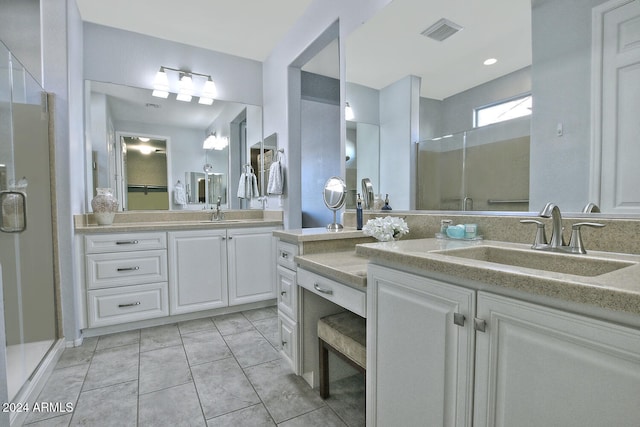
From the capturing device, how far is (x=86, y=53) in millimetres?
2670

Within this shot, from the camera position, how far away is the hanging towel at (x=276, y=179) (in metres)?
3.07

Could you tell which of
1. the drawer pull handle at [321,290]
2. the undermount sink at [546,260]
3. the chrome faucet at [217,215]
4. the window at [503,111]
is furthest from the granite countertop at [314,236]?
the chrome faucet at [217,215]

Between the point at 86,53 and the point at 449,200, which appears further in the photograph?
the point at 86,53

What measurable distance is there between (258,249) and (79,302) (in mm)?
1421

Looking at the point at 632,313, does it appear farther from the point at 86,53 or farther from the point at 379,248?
the point at 86,53

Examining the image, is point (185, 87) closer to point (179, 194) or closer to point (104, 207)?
point (179, 194)

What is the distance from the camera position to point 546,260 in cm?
100

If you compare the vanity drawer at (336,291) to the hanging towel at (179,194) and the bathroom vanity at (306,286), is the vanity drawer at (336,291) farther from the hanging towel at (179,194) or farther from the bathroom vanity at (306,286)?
the hanging towel at (179,194)

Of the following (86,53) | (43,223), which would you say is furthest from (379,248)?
(86,53)

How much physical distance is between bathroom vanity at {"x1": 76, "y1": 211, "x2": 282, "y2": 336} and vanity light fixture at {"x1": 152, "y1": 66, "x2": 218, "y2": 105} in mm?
1239

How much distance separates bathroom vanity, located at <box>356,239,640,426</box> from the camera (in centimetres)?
56

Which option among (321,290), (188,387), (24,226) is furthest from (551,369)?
(24,226)

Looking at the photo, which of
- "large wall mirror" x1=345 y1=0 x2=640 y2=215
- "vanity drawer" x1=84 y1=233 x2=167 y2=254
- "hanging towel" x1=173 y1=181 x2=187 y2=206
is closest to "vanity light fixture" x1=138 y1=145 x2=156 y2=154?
"hanging towel" x1=173 y1=181 x2=187 y2=206

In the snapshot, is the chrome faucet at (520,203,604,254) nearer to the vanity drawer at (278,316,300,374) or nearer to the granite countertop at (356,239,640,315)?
the granite countertop at (356,239,640,315)
